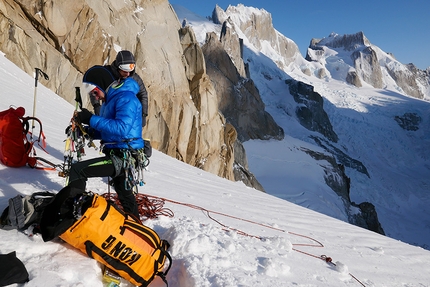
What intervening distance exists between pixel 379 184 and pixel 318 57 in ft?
334

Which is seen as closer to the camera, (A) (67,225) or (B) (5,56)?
(A) (67,225)

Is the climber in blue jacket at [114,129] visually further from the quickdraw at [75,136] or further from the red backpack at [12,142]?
the red backpack at [12,142]

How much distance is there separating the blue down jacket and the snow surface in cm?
110

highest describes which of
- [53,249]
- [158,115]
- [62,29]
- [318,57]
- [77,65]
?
[318,57]

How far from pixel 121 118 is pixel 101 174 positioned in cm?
70

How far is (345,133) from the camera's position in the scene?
87000 mm

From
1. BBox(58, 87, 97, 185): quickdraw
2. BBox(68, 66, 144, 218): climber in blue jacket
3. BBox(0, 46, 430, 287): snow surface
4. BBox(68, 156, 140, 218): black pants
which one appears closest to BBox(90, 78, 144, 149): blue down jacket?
BBox(68, 66, 144, 218): climber in blue jacket

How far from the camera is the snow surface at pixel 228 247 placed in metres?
2.75

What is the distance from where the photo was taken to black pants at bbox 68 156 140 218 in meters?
3.54

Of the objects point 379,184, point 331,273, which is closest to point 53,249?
point 331,273

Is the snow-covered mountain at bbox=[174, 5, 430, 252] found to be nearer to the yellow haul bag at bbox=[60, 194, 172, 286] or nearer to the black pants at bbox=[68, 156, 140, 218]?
the black pants at bbox=[68, 156, 140, 218]

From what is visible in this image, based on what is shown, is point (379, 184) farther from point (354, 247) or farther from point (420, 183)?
point (354, 247)

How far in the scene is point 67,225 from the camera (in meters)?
2.67

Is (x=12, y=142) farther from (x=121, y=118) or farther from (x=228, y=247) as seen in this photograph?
(x=228, y=247)
